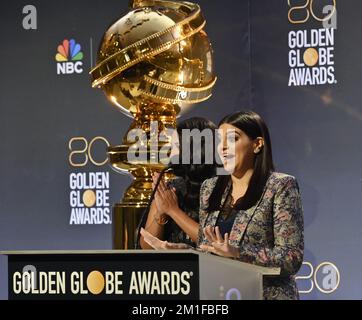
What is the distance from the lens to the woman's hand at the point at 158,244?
7.84 feet

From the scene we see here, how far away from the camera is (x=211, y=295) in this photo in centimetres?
167

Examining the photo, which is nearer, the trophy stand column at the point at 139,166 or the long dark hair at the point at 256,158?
the long dark hair at the point at 256,158

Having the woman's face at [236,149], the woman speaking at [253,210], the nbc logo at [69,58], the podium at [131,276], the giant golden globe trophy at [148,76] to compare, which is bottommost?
the podium at [131,276]

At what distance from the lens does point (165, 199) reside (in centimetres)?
264

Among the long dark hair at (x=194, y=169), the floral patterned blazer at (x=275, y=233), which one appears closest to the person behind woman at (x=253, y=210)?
the floral patterned blazer at (x=275, y=233)

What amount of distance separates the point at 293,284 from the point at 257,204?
22cm

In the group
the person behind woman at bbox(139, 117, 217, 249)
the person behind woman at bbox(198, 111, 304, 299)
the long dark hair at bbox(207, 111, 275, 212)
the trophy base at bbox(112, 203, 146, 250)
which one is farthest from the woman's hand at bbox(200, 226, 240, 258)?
the trophy base at bbox(112, 203, 146, 250)

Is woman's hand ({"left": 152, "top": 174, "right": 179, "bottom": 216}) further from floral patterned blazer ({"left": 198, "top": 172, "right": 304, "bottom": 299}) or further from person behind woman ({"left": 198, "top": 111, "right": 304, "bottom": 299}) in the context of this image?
floral patterned blazer ({"left": 198, "top": 172, "right": 304, "bottom": 299})

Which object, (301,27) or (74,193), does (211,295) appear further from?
(74,193)

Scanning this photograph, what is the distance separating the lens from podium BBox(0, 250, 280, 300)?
1675 mm


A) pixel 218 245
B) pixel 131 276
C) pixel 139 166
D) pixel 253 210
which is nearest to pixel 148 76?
pixel 139 166

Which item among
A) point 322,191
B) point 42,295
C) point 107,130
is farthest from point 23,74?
point 42,295

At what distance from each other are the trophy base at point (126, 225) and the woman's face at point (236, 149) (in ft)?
1.94

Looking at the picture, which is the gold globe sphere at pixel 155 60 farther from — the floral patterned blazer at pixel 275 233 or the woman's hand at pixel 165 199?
the floral patterned blazer at pixel 275 233
